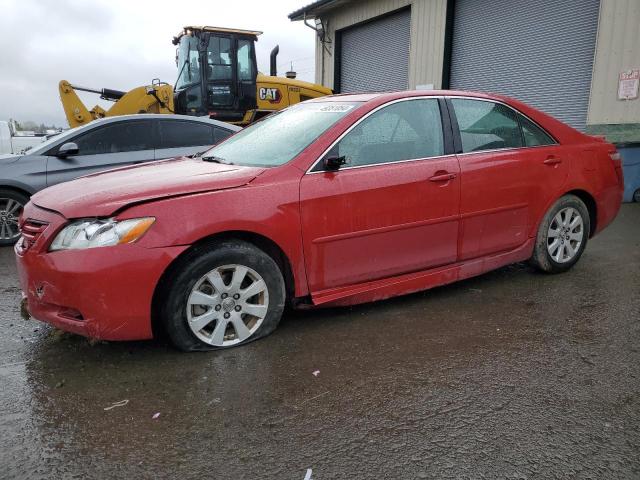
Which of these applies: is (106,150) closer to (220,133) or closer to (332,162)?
(220,133)

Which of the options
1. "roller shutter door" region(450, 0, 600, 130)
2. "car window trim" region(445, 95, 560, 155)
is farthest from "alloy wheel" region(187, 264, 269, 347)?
"roller shutter door" region(450, 0, 600, 130)

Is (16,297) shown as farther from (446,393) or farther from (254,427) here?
(446,393)

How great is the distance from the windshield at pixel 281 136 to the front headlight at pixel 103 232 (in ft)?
3.05

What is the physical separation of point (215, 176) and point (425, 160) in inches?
58.0

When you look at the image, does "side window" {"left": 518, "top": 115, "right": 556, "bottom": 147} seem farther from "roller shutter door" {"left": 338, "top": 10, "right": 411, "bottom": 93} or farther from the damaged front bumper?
"roller shutter door" {"left": 338, "top": 10, "right": 411, "bottom": 93}

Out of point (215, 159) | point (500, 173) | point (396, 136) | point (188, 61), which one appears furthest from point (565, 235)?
point (188, 61)

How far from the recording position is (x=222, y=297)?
2.98 metres

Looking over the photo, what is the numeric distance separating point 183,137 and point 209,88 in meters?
5.39

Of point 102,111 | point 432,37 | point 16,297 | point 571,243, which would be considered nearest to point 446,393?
point 571,243

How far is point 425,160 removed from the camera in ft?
11.9

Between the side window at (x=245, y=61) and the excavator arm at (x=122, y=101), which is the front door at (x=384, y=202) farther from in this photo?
the excavator arm at (x=122, y=101)

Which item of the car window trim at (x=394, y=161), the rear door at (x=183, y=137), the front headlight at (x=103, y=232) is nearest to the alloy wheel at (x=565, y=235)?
the car window trim at (x=394, y=161)

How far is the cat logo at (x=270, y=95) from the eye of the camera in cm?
1252

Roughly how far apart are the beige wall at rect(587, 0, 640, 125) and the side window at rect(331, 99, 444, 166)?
6555 millimetres
